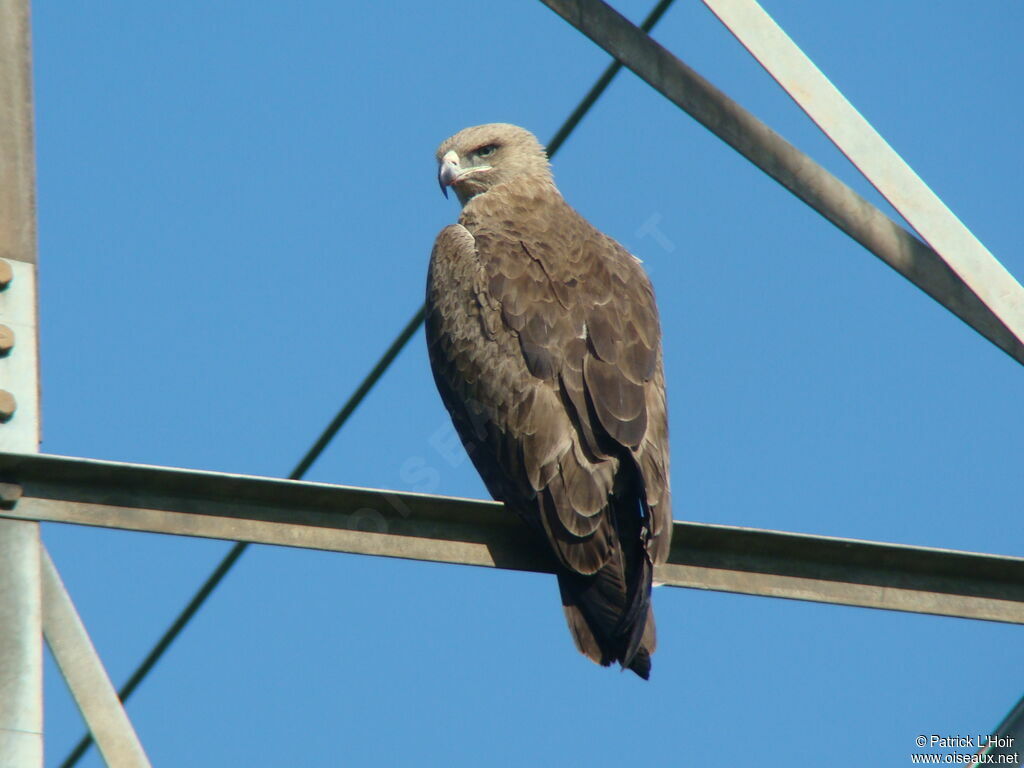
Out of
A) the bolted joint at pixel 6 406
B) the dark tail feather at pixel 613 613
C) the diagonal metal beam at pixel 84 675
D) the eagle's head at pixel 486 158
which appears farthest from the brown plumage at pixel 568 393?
the bolted joint at pixel 6 406

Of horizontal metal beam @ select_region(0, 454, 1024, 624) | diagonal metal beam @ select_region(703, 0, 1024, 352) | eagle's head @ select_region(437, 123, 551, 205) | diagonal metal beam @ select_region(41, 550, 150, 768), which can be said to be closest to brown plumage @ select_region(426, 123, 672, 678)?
horizontal metal beam @ select_region(0, 454, 1024, 624)

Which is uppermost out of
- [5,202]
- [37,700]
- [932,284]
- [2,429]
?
[932,284]

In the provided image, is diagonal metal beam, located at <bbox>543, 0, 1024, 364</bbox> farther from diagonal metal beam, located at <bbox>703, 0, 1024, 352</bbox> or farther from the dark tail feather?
the dark tail feather

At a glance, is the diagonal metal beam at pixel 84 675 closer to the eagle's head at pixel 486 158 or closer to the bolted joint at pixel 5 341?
the bolted joint at pixel 5 341

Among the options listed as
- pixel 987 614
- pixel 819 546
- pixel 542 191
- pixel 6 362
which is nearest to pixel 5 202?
pixel 6 362

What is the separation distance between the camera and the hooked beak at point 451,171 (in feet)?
21.6

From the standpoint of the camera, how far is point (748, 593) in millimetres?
3096

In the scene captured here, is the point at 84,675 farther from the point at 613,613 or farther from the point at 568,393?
the point at 568,393

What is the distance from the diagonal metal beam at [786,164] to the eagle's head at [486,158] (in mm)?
2901

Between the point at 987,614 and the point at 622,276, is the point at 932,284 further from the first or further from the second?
the point at 622,276

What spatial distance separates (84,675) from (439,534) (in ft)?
2.52

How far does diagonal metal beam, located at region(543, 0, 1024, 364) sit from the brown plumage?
2.89ft

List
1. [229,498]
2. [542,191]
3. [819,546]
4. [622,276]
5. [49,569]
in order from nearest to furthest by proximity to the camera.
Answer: [49,569]
[229,498]
[819,546]
[622,276]
[542,191]

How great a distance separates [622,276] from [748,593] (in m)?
2.17
